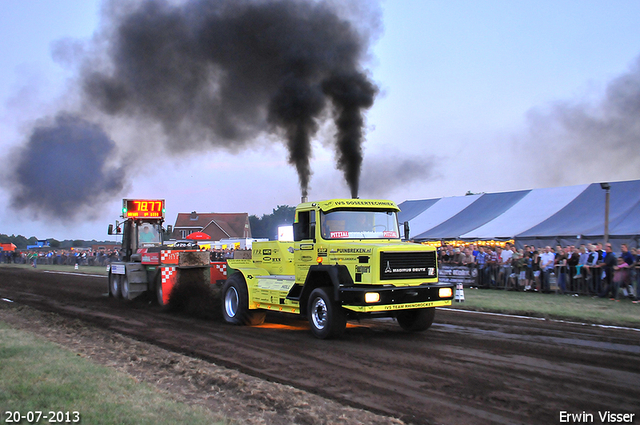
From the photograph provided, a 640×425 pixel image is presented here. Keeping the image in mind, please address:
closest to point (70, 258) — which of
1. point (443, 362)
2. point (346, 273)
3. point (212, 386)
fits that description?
point (346, 273)

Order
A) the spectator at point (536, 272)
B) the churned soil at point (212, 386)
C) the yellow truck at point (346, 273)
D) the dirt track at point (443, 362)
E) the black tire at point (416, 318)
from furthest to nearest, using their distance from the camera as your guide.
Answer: the spectator at point (536, 272), the black tire at point (416, 318), the yellow truck at point (346, 273), the dirt track at point (443, 362), the churned soil at point (212, 386)

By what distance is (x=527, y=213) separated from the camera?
24.6 metres

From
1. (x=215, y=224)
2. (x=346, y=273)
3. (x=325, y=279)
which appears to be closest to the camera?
(x=346, y=273)

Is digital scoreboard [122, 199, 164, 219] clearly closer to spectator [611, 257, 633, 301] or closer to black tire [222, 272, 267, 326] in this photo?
black tire [222, 272, 267, 326]

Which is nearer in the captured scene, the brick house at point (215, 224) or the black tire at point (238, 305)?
the black tire at point (238, 305)

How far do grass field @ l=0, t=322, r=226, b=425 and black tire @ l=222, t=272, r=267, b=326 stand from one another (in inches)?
165

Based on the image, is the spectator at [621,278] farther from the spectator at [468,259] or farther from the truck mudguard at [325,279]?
the truck mudguard at [325,279]

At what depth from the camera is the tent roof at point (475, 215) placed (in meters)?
26.2

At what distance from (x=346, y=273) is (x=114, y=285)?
11.4 metres

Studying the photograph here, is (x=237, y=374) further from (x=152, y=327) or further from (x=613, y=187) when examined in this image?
(x=613, y=187)

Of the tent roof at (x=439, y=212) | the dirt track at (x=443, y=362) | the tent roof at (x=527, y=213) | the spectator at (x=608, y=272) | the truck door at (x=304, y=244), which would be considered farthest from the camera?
the tent roof at (x=439, y=212)

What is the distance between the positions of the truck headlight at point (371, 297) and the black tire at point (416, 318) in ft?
4.73

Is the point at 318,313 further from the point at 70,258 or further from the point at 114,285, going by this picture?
the point at 70,258

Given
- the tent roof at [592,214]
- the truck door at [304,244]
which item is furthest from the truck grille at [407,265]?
the tent roof at [592,214]
